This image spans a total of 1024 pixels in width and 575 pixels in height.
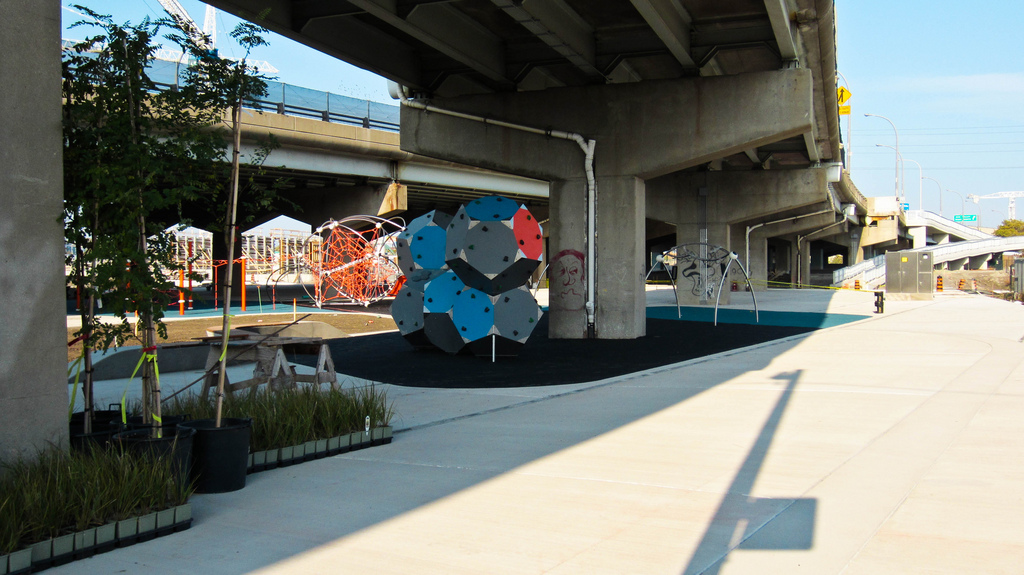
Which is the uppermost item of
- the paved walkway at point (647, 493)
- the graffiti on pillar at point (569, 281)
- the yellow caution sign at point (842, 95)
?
the yellow caution sign at point (842, 95)

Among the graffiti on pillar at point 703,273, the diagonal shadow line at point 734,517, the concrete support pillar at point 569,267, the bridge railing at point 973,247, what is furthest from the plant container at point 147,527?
the bridge railing at point 973,247

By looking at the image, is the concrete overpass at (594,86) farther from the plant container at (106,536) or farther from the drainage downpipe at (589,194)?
the plant container at (106,536)

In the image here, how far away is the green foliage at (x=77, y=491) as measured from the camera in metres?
4.75

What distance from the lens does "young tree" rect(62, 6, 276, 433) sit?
6.01 metres

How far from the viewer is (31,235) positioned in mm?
5684

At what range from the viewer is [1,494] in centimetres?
490

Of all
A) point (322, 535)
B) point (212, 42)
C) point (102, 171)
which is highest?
point (212, 42)

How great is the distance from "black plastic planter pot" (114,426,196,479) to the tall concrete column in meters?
0.43

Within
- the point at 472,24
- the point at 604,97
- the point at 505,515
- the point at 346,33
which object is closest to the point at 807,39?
the point at 604,97

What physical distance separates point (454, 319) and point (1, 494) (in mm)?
10992

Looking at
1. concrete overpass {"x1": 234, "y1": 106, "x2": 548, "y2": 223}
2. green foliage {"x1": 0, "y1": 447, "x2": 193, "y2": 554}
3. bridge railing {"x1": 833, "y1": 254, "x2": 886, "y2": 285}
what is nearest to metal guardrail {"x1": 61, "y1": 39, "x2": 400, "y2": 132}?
concrete overpass {"x1": 234, "y1": 106, "x2": 548, "y2": 223}

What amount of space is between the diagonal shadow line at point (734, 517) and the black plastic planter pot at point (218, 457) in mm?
3543

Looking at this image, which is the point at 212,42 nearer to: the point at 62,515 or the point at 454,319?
the point at 62,515

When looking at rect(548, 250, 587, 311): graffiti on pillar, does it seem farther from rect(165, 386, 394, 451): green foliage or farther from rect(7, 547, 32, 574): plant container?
rect(7, 547, 32, 574): plant container
